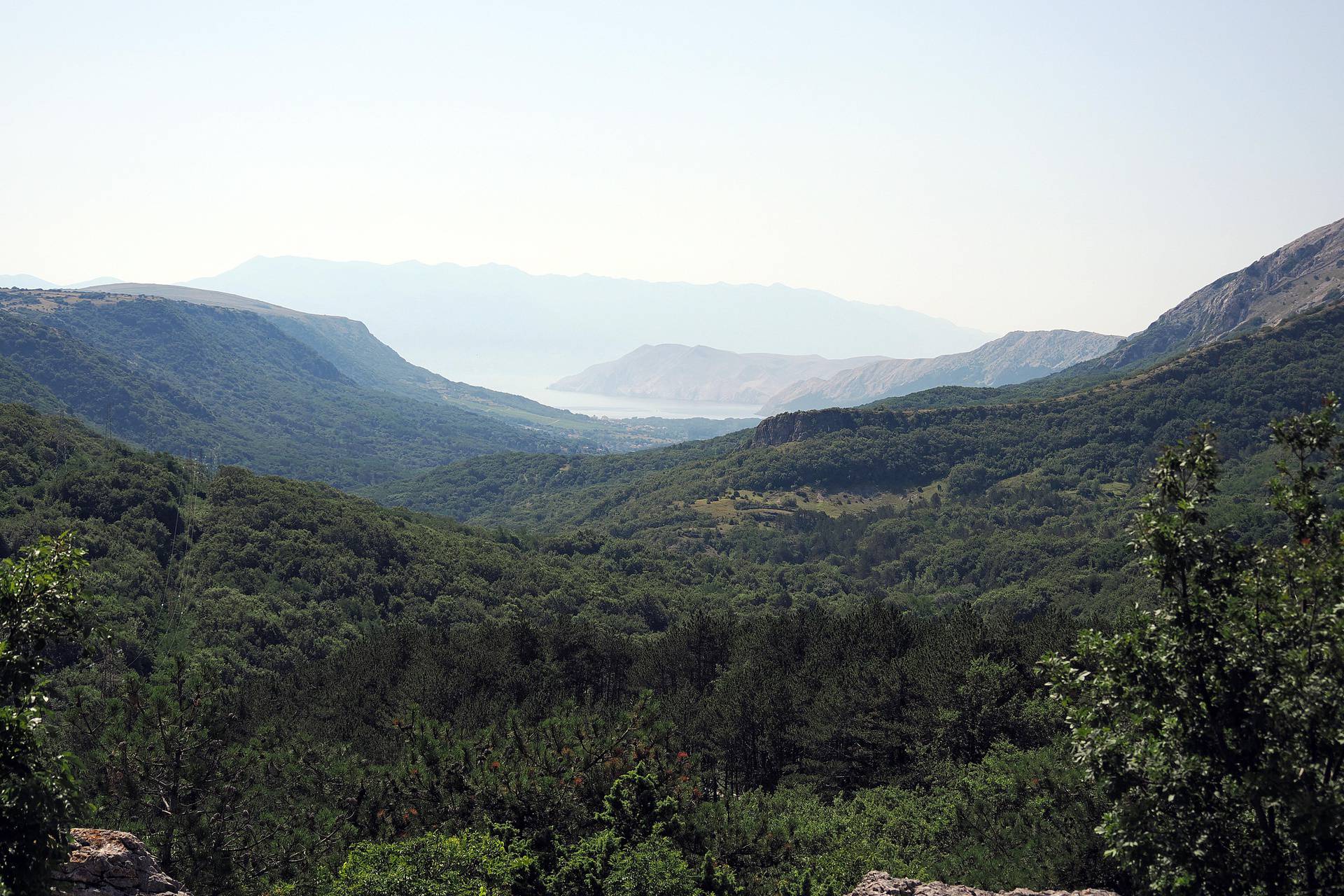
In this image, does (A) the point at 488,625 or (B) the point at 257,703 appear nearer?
(B) the point at 257,703

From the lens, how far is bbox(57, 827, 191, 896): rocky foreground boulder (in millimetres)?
15984

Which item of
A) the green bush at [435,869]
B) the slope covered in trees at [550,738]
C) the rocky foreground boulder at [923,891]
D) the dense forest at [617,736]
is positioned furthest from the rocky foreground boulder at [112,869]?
the rocky foreground boulder at [923,891]

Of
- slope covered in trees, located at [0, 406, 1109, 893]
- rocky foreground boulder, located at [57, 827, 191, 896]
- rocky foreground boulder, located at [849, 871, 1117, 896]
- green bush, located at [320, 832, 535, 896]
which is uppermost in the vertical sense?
rocky foreground boulder, located at [57, 827, 191, 896]

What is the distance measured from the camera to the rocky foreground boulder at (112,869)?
16.0m

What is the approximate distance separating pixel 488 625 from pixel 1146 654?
64985mm

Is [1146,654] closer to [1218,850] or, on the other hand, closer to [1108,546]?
[1218,850]

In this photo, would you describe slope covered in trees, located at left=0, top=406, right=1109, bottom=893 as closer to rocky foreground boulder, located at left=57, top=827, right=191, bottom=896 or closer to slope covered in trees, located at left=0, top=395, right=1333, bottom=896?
slope covered in trees, located at left=0, top=395, right=1333, bottom=896

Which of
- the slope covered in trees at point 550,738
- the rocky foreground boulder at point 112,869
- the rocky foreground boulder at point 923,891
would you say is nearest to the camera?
the rocky foreground boulder at point 112,869

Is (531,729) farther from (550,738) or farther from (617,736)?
(617,736)

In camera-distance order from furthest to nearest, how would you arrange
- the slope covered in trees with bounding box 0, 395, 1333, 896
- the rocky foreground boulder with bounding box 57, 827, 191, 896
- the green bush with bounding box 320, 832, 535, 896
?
the slope covered in trees with bounding box 0, 395, 1333, 896 → the green bush with bounding box 320, 832, 535, 896 → the rocky foreground boulder with bounding box 57, 827, 191, 896

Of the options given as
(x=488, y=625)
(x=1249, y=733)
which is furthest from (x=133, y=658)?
(x=1249, y=733)

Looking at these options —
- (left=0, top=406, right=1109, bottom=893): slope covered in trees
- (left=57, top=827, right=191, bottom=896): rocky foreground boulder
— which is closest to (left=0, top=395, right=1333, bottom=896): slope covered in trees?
(left=0, top=406, right=1109, bottom=893): slope covered in trees

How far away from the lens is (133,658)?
3233 inches

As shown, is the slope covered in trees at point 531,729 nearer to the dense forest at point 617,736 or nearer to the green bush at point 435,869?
the dense forest at point 617,736
